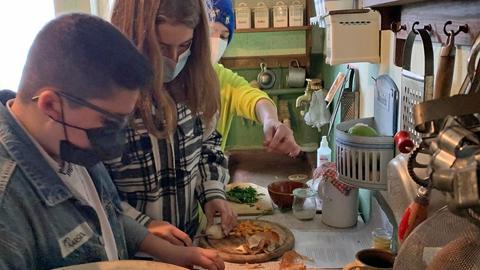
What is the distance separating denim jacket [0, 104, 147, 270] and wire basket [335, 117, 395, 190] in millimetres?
559

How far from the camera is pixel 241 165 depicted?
8.94 feet

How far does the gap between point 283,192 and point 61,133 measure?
3.16 ft

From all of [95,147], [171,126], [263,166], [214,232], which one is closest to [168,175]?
[171,126]

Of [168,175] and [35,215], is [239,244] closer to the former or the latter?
[168,175]

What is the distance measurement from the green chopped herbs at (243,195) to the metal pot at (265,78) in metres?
1.33

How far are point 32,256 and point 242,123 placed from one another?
2.44 metres

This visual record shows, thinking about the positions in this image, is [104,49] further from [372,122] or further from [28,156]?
[372,122]

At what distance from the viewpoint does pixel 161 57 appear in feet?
3.24

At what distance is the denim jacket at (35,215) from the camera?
2.02ft

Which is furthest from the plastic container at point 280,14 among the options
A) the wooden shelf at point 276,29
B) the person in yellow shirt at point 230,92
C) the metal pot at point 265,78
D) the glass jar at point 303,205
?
the glass jar at point 303,205

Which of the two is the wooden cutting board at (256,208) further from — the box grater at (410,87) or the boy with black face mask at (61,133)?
the boy with black face mask at (61,133)

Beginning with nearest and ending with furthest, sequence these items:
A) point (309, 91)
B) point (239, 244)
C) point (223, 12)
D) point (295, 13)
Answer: point (239, 244), point (223, 12), point (309, 91), point (295, 13)

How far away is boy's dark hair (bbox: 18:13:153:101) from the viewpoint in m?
→ 0.67

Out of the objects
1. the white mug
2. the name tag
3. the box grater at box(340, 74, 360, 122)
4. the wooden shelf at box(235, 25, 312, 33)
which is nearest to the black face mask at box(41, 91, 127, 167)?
the name tag
